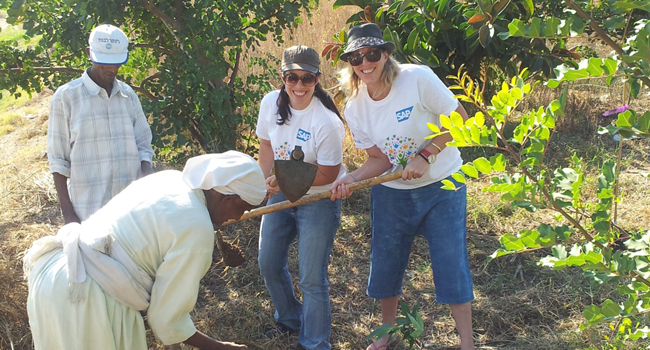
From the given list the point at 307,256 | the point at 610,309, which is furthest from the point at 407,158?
the point at 610,309

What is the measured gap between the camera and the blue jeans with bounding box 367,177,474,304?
9.18 feet

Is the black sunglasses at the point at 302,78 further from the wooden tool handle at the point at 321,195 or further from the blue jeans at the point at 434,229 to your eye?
the blue jeans at the point at 434,229

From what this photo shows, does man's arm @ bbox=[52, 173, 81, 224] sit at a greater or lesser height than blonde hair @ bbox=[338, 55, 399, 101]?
lesser

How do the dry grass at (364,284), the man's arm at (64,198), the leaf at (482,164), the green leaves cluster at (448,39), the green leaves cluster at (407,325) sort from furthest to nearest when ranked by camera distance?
the green leaves cluster at (448,39), the dry grass at (364,284), the man's arm at (64,198), the green leaves cluster at (407,325), the leaf at (482,164)

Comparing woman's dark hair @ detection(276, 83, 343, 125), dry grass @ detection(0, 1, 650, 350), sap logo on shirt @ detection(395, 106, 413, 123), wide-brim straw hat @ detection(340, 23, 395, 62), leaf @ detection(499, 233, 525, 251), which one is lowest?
dry grass @ detection(0, 1, 650, 350)

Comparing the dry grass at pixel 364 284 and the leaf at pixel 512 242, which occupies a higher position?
the leaf at pixel 512 242

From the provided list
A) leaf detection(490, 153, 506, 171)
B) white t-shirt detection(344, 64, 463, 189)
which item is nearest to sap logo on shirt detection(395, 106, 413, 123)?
white t-shirt detection(344, 64, 463, 189)

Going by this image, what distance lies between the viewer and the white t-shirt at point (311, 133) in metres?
2.84

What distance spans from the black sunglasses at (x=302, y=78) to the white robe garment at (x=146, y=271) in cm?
97

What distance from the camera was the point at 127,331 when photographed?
203 cm

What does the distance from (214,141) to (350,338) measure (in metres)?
2.09

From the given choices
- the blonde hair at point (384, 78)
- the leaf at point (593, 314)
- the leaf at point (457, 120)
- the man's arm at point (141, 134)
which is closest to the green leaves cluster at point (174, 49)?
the man's arm at point (141, 134)

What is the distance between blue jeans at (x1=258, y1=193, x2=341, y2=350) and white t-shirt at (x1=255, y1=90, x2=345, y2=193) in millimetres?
149

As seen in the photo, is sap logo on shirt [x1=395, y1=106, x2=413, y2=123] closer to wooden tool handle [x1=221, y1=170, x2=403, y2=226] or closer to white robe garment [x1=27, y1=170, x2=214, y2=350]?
wooden tool handle [x1=221, y1=170, x2=403, y2=226]
